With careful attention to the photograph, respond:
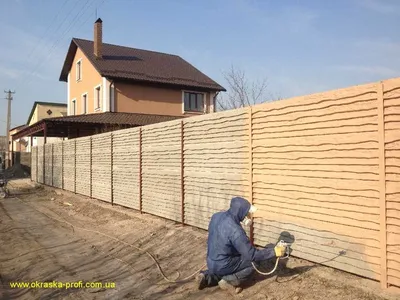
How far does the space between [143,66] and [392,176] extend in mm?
27757

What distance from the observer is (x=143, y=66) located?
3042cm

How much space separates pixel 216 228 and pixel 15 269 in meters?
4.14

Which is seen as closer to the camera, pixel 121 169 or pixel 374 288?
pixel 374 288

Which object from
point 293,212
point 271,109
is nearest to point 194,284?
point 293,212

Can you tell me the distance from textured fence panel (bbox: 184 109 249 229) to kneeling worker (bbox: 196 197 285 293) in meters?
1.28

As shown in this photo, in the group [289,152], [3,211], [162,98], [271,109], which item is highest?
[162,98]

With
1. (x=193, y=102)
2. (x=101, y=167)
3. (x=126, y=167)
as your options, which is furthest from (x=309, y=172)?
(x=193, y=102)

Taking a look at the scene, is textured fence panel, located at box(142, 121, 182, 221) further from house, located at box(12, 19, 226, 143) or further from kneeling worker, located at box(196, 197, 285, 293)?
house, located at box(12, 19, 226, 143)

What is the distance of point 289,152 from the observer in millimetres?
5480

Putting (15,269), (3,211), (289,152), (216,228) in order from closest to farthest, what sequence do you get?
(216,228)
(289,152)
(15,269)
(3,211)

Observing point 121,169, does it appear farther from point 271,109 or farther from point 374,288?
point 374,288

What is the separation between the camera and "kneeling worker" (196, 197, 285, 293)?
486 cm

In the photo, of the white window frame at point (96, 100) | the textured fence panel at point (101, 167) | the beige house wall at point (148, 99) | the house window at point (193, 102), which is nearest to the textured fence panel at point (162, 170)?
the textured fence panel at point (101, 167)

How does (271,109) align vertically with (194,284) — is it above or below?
above
